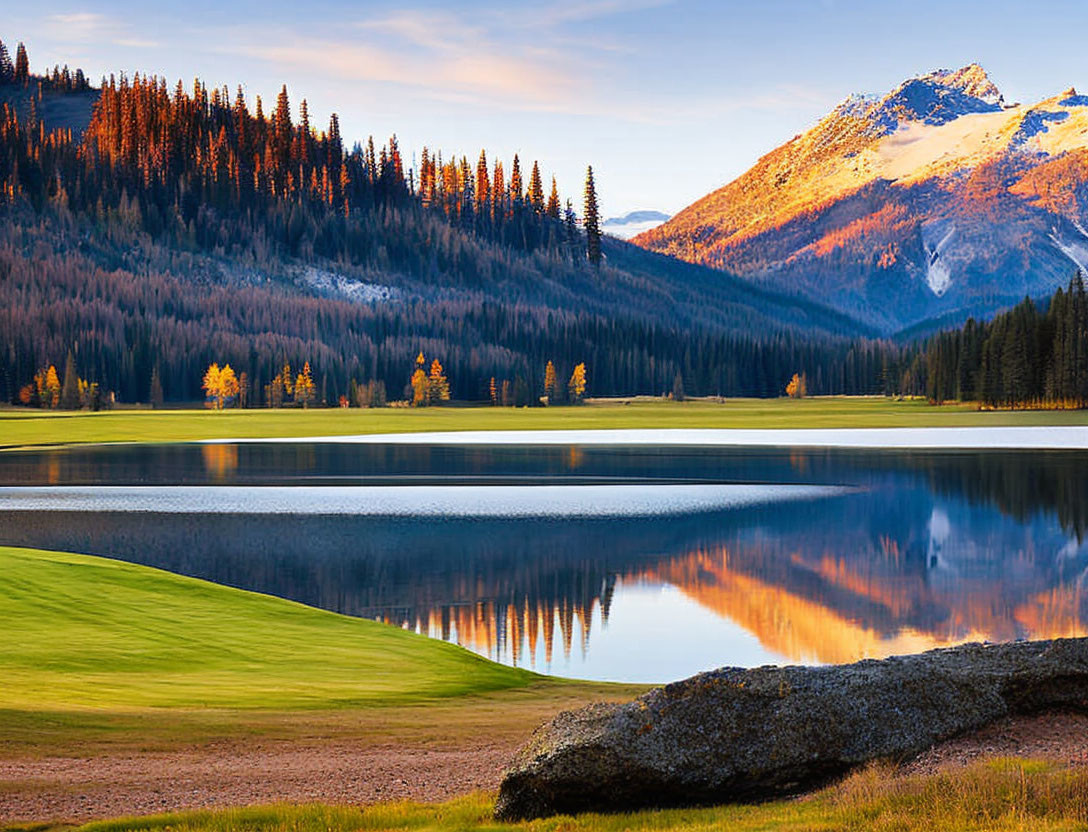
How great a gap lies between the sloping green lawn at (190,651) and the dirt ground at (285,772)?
11.4 feet

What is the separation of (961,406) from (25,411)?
13815 centimetres

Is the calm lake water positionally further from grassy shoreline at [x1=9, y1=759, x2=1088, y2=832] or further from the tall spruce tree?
the tall spruce tree

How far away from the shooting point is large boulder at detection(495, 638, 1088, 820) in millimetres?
11727

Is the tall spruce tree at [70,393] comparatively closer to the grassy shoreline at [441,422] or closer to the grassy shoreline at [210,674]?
the grassy shoreline at [441,422]

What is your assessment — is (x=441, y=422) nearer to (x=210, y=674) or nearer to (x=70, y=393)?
(x=70, y=393)

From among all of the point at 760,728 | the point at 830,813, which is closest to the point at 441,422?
the point at 760,728

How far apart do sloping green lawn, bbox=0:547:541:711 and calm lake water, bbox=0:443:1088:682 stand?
170 cm

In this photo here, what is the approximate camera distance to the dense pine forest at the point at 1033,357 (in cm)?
15012

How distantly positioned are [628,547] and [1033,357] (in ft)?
427

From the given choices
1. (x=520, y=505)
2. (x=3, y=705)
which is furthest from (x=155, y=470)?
(x=3, y=705)

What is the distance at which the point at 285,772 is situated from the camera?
14.7 metres

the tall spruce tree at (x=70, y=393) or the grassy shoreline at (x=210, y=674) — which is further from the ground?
the tall spruce tree at (x=70, y=393)

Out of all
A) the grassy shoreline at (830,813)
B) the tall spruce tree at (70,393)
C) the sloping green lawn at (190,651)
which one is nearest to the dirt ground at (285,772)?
the grassy shoreline at (830,813)

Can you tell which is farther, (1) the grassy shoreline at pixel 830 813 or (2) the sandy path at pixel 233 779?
(2) the sandy path at pixel 233 779
